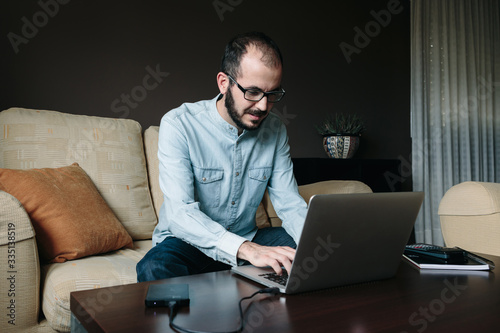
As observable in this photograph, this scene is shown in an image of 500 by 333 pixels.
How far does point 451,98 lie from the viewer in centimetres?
346

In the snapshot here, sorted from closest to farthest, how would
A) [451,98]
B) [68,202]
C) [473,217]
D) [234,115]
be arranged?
[234,115]
[68,202]
[473,217]
[451,98]

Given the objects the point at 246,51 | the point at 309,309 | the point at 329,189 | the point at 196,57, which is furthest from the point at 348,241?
the point at 196,57

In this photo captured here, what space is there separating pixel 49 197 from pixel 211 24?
1.60 meters

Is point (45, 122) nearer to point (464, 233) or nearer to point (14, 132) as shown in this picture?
point (14, 132)

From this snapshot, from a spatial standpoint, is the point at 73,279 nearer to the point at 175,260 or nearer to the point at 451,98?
the point at 175,260

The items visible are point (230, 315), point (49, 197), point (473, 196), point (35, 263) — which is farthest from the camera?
point (473, 196)

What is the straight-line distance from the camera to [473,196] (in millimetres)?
1659

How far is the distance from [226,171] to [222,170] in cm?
2

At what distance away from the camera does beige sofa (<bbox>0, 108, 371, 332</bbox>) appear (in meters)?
1.16

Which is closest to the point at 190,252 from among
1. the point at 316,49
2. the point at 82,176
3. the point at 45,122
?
the point at 82,176

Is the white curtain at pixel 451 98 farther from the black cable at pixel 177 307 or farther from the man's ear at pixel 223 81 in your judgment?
the black cable at pixel 177 307

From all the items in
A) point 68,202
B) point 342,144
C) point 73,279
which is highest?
point 342,144

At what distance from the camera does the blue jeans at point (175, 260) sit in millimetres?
1061

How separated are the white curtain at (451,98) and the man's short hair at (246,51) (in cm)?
242
